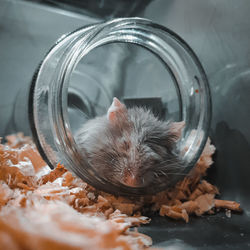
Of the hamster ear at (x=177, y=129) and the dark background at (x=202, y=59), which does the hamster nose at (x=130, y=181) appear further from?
the hamster ear at (x=177, y=129)

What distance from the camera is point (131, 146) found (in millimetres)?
1250

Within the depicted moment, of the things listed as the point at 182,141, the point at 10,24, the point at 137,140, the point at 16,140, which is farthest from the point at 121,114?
the point at 10,24

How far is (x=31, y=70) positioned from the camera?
203 cm

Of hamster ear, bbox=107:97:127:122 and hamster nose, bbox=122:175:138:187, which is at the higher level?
A: hamster ear, bbox=107:97:127:122

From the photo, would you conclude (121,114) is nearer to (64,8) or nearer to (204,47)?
(204,47)

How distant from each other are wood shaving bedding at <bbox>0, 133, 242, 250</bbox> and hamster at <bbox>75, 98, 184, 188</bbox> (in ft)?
0.40

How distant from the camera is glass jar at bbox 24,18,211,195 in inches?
48.3

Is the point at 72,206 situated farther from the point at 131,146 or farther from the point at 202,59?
the point at 202,59

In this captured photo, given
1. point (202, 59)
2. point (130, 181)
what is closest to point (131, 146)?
point (130, 181)

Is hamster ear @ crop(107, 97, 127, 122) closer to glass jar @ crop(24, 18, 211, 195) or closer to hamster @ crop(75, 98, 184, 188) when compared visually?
hamster @ crop(75, 98, 184, 188)

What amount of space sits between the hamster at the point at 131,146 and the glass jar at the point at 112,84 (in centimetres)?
6

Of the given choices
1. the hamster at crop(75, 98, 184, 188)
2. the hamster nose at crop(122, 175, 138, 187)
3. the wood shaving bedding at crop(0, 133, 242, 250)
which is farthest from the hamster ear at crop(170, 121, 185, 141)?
the hamster nose at crop(122, 175, 138, 187)

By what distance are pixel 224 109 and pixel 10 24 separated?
1.44m

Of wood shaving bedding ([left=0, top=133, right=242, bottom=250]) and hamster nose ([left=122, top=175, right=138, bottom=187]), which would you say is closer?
wood shaving bedding ([left=0, top=133, right=242, bottom=250])
